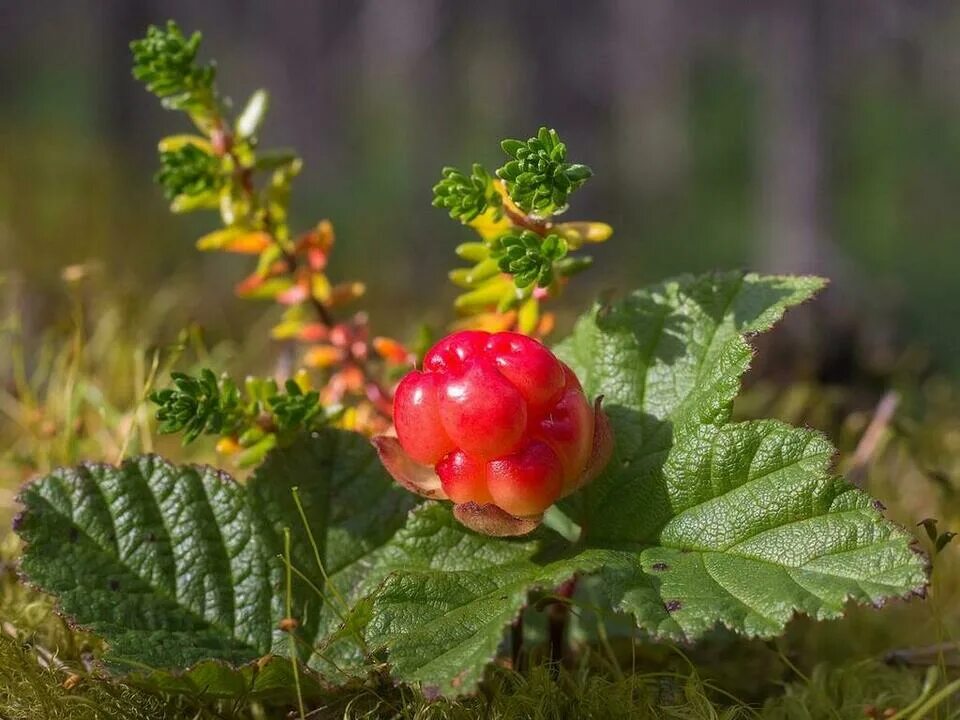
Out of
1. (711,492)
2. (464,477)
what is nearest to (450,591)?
(464,477)

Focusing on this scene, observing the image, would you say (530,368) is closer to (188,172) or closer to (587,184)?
(188,172)

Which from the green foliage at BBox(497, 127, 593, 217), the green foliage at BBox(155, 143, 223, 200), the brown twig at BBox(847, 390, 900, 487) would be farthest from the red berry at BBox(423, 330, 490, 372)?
the brown twig at BBox(847, 390, 900, 487)

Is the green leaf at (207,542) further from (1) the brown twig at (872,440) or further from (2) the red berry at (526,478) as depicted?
(1) the brown twig at (872,440)

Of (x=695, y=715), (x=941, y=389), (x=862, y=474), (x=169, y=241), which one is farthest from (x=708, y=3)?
(x=695, y=715)

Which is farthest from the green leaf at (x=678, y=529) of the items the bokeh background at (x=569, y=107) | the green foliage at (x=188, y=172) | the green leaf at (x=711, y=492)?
the bokeh background at (x=569, y=107)

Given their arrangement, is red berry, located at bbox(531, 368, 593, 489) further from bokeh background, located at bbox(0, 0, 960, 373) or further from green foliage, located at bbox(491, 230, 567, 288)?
bokeh background, located at bbox(0, 0, 960, 373)
